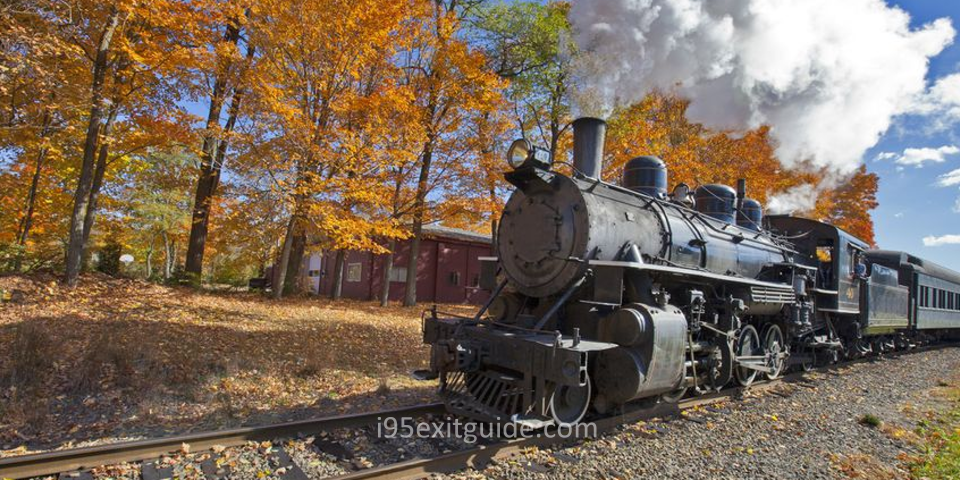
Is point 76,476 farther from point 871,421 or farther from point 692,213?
point 871,421

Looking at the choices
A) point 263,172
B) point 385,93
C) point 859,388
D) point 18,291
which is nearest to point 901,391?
point 859,388

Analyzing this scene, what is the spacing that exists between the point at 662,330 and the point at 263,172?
10406mm

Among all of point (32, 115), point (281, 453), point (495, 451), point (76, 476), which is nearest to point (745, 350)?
point (495, 451)

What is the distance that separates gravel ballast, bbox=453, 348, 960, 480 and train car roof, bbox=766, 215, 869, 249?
3.71 metres

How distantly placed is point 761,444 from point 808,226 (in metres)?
7.88

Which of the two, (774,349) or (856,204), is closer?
(774,349)

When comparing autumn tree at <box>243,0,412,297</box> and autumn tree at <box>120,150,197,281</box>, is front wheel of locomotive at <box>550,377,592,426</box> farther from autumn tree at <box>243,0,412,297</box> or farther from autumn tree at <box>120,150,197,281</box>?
autumn tree at <box>120,150,197,281</box>

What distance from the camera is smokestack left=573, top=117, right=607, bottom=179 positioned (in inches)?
277

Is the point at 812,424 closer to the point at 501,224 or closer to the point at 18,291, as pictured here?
the point at 501,224

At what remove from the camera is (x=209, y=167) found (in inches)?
672

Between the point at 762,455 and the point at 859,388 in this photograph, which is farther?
the point at 859,388

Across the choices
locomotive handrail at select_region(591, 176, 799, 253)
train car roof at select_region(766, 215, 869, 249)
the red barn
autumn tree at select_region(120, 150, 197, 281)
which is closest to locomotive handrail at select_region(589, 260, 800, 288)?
locomotive handrail at select_region(591, 176, 799, 253)

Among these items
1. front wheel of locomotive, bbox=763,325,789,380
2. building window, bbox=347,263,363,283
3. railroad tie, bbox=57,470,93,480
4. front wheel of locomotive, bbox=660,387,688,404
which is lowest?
railroad tie, bbox=57,470,93,480

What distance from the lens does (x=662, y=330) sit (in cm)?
577
